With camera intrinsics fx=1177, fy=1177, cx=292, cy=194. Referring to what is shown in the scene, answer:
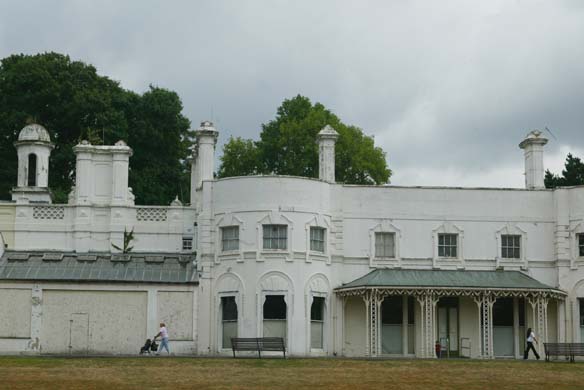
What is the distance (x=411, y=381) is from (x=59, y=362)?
12699 millimetres

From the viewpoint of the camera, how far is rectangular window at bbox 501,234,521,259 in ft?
178

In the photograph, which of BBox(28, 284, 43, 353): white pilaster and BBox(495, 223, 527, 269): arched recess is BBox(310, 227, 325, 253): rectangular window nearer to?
BBox(495, 223, 527, 269): arched recess

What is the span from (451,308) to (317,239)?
6969 millimetres

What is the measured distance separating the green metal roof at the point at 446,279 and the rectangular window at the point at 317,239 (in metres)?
2.02

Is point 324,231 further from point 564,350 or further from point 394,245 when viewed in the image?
point 564,350

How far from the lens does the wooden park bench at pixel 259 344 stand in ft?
153

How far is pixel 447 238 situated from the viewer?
53969mm

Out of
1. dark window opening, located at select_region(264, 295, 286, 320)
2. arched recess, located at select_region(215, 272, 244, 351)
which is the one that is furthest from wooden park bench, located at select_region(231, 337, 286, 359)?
arched recess, located at select_region(215, 272, 244, 351)

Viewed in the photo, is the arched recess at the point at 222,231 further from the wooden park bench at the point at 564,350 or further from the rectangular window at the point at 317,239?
the wooden park bench at the point at 564,350

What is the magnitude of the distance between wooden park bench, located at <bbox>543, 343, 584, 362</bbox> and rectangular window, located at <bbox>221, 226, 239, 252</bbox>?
553 inches

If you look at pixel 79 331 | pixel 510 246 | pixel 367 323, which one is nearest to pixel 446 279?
pixel 510 246

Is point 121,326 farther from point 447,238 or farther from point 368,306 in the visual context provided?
point 447,238

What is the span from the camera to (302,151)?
82.6 meters

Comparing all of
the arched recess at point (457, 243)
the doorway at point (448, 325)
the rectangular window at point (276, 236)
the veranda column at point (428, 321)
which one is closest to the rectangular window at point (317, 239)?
the rectangular window at point (276, 236)
